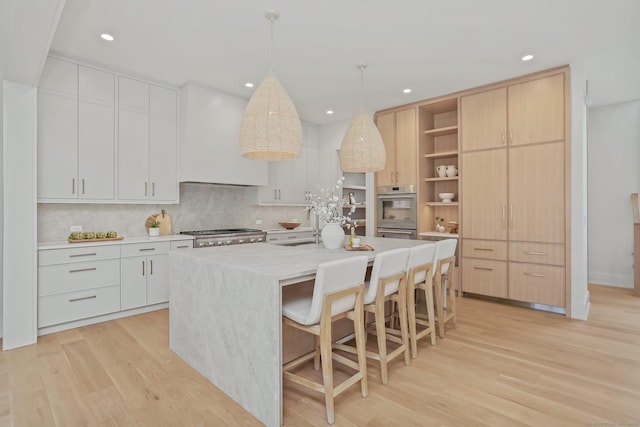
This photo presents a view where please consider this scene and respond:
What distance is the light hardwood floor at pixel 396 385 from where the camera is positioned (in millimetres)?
1972

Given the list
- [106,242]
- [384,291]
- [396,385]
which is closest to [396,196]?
[384,291]

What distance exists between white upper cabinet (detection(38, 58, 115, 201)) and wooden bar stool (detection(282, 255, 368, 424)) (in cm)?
280

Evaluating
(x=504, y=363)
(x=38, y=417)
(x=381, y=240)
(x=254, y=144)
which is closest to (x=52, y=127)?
(x=254, y=144)

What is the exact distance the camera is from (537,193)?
3.89 metres

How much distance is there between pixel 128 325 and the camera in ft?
11.4

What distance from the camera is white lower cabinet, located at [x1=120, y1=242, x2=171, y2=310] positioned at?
12.1ft

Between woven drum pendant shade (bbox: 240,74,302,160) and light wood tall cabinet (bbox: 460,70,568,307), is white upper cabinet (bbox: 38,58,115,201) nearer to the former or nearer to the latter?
woven drum pendant shade (bbox: 240,74,302,160)

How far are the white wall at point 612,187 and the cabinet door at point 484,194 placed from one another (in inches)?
97.5

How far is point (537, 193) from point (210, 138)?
13.1 ft

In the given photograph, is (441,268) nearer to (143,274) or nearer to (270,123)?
(270,123)

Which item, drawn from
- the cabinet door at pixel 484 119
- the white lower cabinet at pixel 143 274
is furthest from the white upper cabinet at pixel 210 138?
the cabinet door at pixel 484 119

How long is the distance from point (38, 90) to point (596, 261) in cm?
764

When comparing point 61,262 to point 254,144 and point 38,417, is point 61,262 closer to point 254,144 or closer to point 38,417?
point 38,417

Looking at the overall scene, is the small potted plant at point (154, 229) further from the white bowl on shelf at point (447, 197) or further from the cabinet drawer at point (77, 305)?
the white bowl on shelf at point (447, 197)
